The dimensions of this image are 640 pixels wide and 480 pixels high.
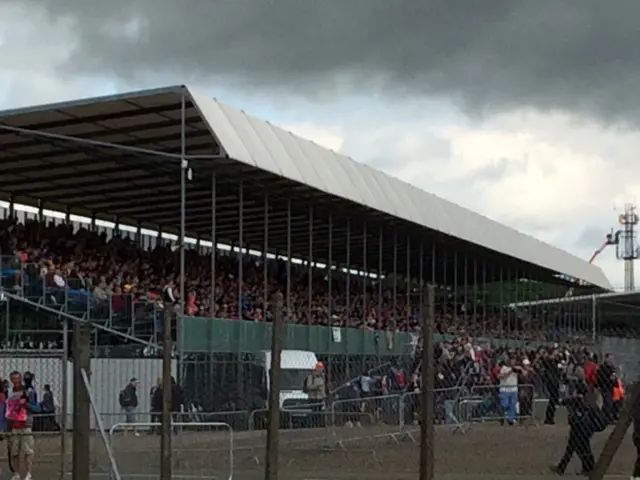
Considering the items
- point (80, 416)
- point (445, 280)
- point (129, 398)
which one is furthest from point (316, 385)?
point (445, 280)

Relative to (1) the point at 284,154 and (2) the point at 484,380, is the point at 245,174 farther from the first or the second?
(2) the point at 484,380

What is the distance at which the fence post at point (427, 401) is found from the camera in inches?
360

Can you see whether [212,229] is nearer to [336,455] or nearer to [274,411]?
[336,455]

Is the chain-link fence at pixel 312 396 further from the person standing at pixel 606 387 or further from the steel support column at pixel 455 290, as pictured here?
the steel support column at pixel 455 290

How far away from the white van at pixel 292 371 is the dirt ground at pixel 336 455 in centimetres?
433

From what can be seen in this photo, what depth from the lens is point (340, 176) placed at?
112 ft

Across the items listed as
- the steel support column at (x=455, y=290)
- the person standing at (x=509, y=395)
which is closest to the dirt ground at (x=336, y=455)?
the person standing at (x=509, y=395)

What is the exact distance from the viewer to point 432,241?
45.4m

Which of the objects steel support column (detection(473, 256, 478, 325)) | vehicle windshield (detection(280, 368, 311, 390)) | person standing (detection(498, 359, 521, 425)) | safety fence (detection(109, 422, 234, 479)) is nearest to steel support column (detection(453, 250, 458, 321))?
steel support column (detection(473, 256, 478, 325))

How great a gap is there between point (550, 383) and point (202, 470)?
526 inches

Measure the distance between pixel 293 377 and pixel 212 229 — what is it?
5.58 metres

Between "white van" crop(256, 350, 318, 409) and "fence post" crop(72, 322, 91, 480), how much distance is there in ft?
47.2

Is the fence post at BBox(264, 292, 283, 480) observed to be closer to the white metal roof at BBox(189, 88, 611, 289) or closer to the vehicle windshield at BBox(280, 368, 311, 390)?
the white metal roof at BBox(189, 88, 611, 289)

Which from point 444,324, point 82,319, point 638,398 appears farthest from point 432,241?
point 638,398
